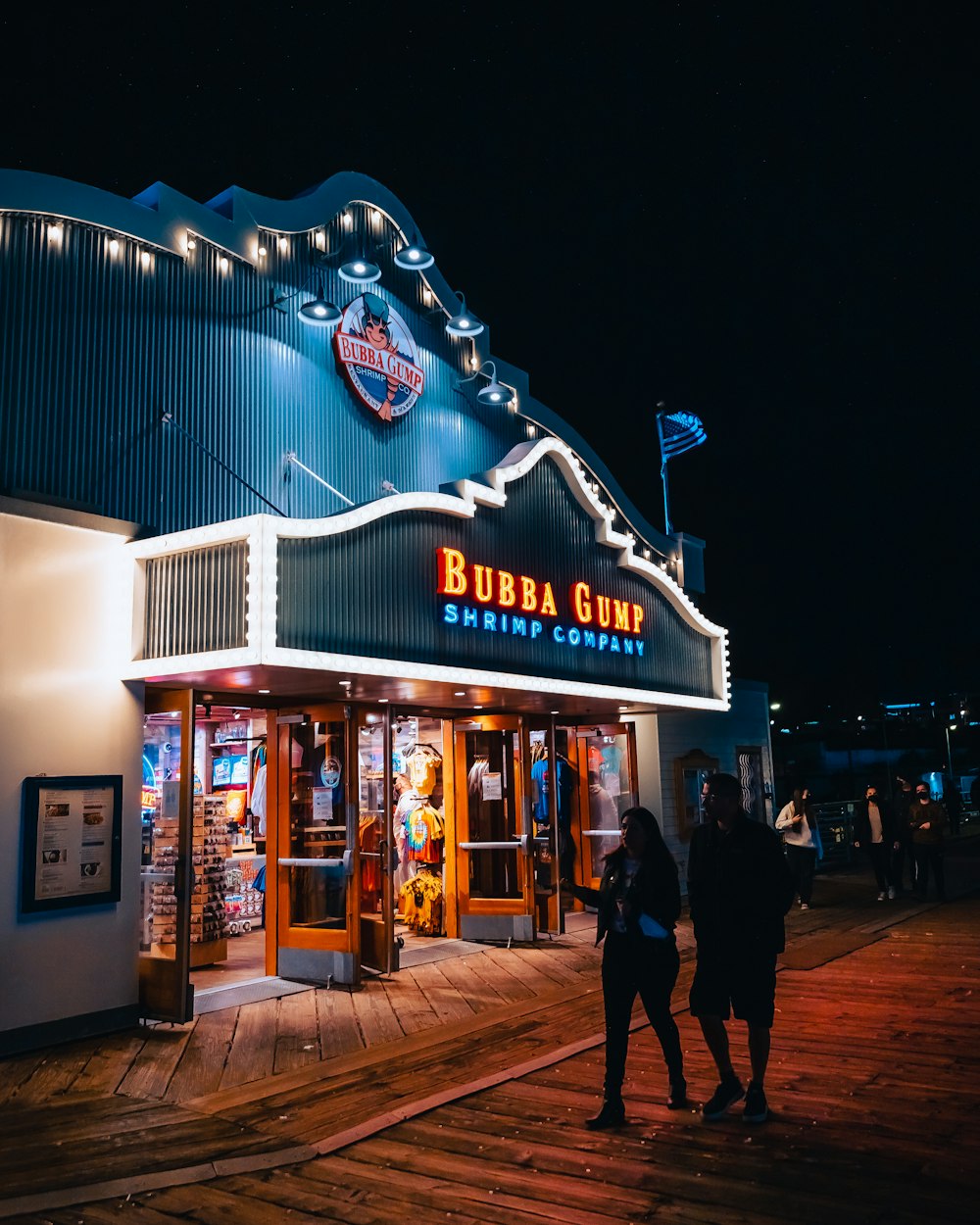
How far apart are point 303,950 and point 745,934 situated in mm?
5736

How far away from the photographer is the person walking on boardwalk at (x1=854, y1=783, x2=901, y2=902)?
14.6 meters

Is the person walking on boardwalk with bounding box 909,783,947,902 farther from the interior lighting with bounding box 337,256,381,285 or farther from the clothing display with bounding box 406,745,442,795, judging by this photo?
the interior lighting with bounding box 337,256,381,285

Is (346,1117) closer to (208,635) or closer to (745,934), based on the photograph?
(745,934)

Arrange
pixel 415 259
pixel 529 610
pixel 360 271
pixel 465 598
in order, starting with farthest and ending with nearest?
1. pixel 415 259
2. pixel 360 271
3. pixel 529 610
4. pixel 465 598

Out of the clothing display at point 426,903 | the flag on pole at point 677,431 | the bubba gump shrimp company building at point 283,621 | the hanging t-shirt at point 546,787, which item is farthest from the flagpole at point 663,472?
the clothing display at point 426,903

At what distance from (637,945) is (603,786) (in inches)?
355

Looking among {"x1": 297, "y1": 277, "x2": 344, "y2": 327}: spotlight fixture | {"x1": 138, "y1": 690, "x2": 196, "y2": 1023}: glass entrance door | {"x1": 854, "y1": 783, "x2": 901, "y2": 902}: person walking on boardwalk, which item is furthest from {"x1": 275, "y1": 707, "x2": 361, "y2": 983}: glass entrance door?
{"x1": 854, "y1": 783, "x2": 901, "y2": 902}: person walking on boardwalk

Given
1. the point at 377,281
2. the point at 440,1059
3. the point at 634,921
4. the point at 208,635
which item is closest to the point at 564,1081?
the point at 440,1059

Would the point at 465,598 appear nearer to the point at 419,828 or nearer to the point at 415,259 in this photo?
the point at 419,828

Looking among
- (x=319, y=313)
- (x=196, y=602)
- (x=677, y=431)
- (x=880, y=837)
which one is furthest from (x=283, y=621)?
(x=677, y=431)

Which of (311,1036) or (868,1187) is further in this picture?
(311,1036)

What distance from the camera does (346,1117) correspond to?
19.1ft

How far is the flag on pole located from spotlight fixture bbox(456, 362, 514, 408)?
16.5 ft

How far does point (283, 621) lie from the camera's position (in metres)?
7.75
